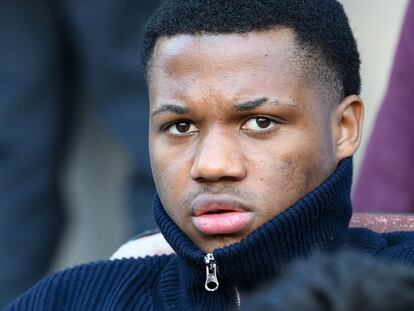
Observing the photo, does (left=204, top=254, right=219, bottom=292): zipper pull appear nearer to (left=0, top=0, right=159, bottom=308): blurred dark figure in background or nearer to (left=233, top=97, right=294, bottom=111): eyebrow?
(left=233, top=97, right=294, bottom=111): eyebrow

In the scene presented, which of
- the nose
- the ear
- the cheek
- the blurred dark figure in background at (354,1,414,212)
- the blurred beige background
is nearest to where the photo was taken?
the nose

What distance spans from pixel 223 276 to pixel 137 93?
1714 millimetres

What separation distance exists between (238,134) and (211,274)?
28 cm

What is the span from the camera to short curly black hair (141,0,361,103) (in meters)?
2.39

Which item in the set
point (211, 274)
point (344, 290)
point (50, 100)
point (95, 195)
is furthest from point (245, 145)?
point (95, 195)

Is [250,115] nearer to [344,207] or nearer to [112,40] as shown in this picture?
[344,207]

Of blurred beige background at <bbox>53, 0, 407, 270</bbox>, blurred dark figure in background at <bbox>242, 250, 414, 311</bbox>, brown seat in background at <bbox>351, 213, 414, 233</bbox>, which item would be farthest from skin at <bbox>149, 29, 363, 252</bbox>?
blurred beige background at <bbox>53, 0, 407, 270</bbox>

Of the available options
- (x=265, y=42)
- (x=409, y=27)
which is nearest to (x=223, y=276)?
(x=265, y=42)

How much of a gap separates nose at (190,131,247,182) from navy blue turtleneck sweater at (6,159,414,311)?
0.40 ft

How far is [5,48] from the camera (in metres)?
4.11

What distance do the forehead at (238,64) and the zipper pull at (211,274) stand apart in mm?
317

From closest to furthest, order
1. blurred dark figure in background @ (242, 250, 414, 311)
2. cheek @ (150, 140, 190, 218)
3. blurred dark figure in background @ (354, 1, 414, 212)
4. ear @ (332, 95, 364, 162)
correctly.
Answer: blurred dark figure in background @ (242, 250, 414, 311) → cheek @ (150, 140, 190, 218) → ear @ (332, 95, 364, 162) → blurred dark figure in background @ (354, 1, 414, 212)

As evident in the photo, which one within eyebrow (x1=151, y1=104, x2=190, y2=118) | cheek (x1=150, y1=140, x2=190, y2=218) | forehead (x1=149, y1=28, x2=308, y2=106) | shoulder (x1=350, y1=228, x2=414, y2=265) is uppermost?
forehead (x1=149, y1=28, x2=308, y2=106)

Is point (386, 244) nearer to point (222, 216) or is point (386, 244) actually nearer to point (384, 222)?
point (384, 222)
